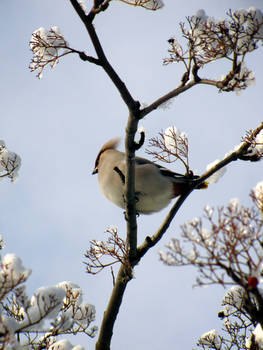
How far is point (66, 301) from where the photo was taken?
3.33m

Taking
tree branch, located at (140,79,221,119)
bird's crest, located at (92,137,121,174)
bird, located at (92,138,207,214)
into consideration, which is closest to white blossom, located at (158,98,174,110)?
tree branch, located at (140,79,221,119)

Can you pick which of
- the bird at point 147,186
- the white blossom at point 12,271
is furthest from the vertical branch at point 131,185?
the white blossom at point 12,271

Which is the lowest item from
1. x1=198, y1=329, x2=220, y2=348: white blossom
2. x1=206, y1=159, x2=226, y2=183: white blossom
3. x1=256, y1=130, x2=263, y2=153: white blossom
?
x1=198, y1=329, x2=220, y2=348: white blossom

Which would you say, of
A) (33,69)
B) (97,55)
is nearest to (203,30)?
(97,55)

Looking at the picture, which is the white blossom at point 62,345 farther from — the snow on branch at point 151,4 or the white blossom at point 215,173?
the snow on branch at point 151,4

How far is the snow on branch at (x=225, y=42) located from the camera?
2.43 m

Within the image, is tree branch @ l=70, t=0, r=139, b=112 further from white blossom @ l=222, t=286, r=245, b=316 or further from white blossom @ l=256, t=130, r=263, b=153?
white blossom @ l=222, t=286, r=245, b=316

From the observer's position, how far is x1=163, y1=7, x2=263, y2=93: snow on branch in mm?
2434

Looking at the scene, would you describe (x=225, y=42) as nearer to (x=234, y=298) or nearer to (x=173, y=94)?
(x=173, y=94)

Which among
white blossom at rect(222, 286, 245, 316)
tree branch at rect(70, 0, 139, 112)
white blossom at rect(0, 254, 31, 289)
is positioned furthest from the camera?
white blossom at rect(222, 286, 245, 316)

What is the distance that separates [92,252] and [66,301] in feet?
1.44

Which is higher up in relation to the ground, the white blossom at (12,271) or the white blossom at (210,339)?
the white blossom at (12,271)

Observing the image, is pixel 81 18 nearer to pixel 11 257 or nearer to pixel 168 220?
pixel 11 257

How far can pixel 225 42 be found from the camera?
249 centimetres
